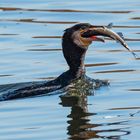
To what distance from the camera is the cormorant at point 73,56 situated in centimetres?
1337

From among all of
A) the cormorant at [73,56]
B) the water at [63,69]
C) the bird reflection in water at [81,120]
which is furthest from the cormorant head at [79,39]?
the water at [63,69]

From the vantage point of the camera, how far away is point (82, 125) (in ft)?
39.0

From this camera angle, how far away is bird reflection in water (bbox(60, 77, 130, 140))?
11.3 meters

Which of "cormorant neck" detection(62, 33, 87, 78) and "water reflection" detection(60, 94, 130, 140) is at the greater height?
"cormorant neck" detection(62, 33, 87, 78)

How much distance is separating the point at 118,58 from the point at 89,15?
3.24 m

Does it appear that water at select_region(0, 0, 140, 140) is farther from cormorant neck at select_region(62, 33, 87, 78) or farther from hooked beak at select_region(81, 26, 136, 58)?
hooked beak at select_region(81, 26, 136, 58)

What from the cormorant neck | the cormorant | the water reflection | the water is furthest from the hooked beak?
the water reflection

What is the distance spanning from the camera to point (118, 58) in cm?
1536

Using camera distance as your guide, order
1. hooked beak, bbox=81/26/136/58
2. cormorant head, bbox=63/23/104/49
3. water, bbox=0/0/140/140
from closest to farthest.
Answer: water, bbox=0/0/140/140 → hooked beak, bbox=81/26/136/58 → cormorant head, bbox=63/23/104/49

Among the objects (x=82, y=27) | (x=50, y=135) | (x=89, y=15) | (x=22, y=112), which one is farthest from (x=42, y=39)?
(x=50, y=135)

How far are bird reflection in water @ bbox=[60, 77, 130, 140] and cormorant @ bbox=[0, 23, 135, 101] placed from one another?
14 centimetres

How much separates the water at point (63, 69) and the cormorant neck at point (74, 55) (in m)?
0.37

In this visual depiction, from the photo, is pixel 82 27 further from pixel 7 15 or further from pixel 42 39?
pixel 7 15

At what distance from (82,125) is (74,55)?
1.93 metres
